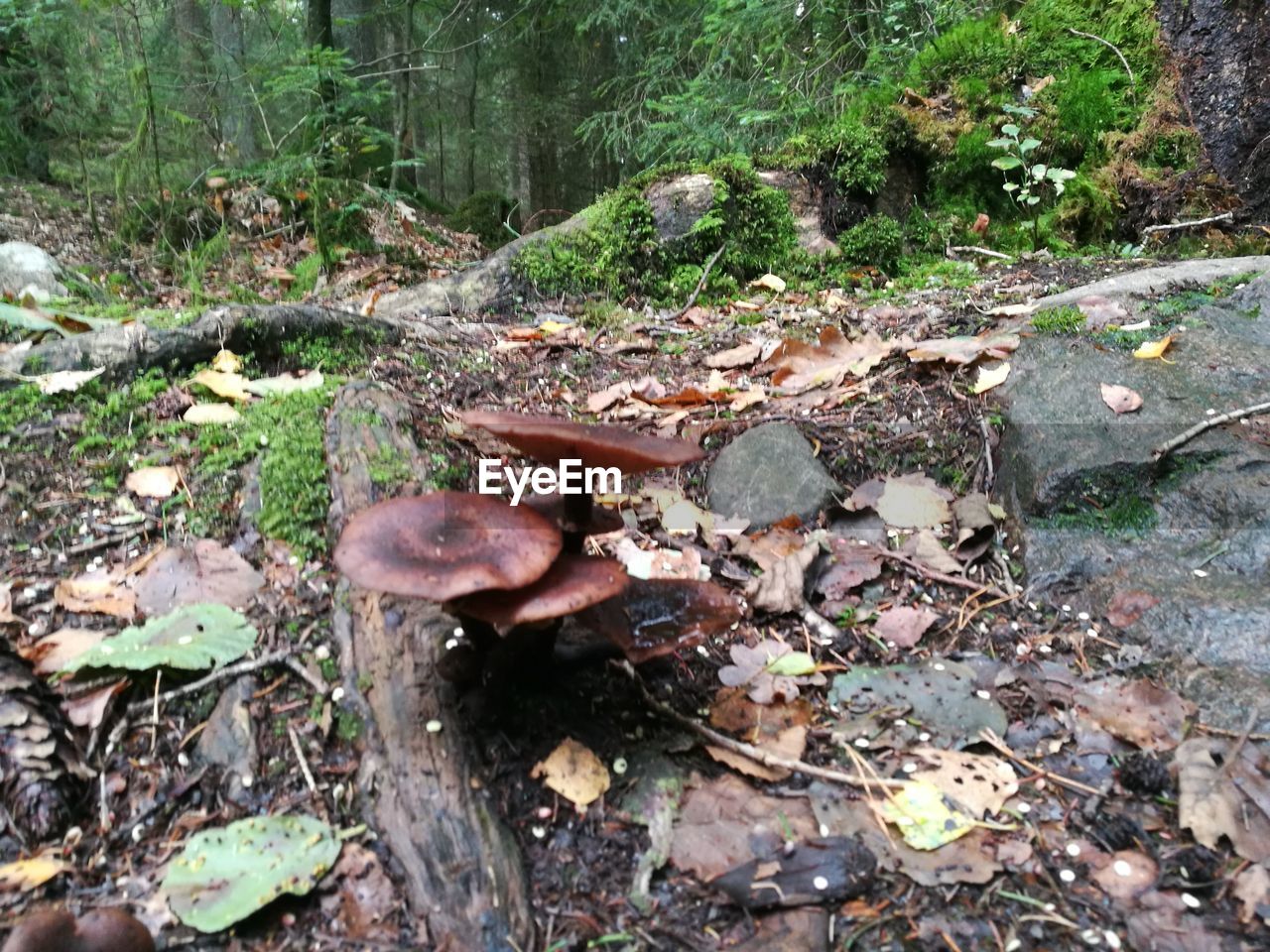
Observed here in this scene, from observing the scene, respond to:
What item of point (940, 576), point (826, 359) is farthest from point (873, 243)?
point (940, 576)

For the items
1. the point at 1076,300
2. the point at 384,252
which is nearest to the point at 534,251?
the point at 384,252

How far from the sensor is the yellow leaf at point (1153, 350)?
3330mm

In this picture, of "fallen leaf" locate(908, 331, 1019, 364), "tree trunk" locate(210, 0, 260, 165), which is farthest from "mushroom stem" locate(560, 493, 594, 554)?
"tree trunk" locate(210, 0, 260, 165)

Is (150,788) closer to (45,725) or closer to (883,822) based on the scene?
(45,725)

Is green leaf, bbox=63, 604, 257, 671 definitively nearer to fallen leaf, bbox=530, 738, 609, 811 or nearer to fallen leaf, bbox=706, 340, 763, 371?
fallen leaf, bbox=530, 738, 609, 811

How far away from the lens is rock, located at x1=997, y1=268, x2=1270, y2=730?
2232 mm

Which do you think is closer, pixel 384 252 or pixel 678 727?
pixel 678 727

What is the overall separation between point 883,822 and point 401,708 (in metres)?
1.12

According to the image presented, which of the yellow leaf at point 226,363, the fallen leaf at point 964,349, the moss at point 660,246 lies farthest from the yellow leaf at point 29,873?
the moss at point 660,246

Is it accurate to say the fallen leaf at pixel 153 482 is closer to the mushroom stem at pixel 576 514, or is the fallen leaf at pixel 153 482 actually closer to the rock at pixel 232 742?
the rock at pixel 232 742

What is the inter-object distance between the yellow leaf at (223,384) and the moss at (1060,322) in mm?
3416

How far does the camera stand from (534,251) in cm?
548

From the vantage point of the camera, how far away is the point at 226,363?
3297 millimetres

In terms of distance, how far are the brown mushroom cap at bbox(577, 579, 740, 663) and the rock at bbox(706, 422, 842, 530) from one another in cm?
101
